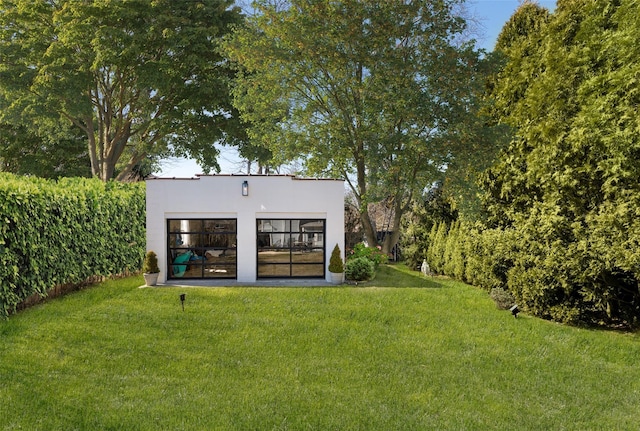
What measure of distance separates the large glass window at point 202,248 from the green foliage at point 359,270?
4122mm

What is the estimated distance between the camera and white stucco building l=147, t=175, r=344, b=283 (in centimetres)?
1482

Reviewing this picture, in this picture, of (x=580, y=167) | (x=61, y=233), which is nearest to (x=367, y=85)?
(x=580, y=167)

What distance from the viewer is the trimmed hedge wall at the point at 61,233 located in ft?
30.7

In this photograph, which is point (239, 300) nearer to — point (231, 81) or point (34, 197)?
point (34, 197)

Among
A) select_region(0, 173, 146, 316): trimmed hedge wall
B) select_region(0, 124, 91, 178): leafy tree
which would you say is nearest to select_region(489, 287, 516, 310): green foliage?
select_region(0, 173, 146, 316): trimmed hedge wall

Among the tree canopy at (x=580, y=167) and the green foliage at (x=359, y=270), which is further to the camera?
the green foliage at (x=359, y=270)

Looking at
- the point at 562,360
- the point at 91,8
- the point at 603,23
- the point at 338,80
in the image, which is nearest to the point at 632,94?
the point at 603,23

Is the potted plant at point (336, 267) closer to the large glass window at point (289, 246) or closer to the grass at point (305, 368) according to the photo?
the large glass window at point (289, 246)

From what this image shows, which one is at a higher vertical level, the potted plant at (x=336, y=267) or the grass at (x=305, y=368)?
the potted plant at (x=336, y=267)

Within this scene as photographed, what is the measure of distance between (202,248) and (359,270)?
18.7 feet

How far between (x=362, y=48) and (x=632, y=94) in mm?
9628

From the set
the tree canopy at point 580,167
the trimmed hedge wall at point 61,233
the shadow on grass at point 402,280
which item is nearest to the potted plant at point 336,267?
the shadow on grass at point 402,280

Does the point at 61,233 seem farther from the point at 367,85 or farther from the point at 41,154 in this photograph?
the point at 41,154

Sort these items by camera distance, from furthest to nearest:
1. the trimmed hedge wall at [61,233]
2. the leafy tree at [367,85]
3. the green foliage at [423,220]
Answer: the green foliage at [423,220]
the leafy tree at [367,85]
the trimmed hedge wall at [61,233]
